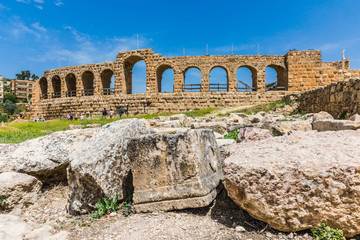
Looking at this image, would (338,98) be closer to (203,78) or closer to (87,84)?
(203,78)

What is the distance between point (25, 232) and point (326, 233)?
2700 millimetres

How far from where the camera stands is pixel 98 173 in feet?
8.25

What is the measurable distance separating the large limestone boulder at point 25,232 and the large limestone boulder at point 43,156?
0.99m

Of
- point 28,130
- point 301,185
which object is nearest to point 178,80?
point 28,130

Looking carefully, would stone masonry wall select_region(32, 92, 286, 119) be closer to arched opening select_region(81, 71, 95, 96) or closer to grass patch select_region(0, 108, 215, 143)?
arched opening select_region(81, 71, 95, 96)

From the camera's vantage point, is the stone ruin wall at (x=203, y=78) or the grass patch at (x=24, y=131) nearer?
the grass patch at (x=24, y=131)

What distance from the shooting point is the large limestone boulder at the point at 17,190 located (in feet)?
9.47

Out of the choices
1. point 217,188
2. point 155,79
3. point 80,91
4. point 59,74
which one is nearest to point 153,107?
point 155,79

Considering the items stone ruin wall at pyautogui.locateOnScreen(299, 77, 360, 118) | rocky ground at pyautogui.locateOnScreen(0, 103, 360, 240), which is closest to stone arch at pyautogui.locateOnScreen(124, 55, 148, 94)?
stone ruin wall at pyautogui.locateOnScreen(299, 77, 360, 118)

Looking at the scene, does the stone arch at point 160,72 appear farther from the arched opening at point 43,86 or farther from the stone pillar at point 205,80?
the arched opening at point 43,86

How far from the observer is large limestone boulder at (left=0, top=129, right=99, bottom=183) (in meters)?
3.20

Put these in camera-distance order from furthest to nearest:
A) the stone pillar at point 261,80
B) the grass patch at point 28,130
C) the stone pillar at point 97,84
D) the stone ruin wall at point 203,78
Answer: the stone pillar at point 97,84, the stone pillar at point 261,80, the stone ruin wall at point 203,78, the grass patch at point 28,130

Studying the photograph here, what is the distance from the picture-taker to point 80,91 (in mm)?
20469

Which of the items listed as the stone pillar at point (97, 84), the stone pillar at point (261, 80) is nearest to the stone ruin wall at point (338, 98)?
the stone pillar at point (261, 80)
